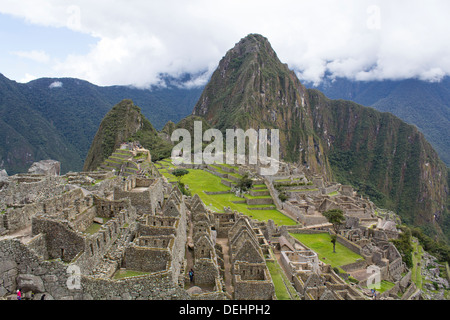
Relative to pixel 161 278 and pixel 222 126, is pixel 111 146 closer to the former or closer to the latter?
pixel 161 278

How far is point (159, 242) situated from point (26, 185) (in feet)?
25.3

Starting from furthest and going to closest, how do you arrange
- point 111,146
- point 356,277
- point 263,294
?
point 111,146, point 356,277, point 263,294

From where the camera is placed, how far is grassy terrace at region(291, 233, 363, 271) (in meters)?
28.8

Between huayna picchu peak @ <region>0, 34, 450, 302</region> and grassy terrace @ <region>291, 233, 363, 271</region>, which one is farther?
grassy terrace @ <region>291, 233, 363, 271</region>

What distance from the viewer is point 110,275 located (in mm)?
10234

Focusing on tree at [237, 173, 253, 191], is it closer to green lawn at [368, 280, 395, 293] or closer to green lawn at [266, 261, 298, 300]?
green lawn at [368, 280, 395, 293]

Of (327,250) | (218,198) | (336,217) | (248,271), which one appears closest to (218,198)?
(218,198)

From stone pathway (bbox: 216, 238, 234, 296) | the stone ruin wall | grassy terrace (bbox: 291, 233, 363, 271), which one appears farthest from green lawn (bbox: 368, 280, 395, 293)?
the stone ruin wall

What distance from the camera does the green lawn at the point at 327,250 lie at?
2880 cm

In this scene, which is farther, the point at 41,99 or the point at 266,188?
the point at 41,99

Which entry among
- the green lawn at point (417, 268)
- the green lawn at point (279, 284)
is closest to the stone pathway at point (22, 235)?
the green lawn at point (279, 284)

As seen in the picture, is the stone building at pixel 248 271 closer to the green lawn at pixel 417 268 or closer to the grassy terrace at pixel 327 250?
the grassy terrace at pixel 327 250
